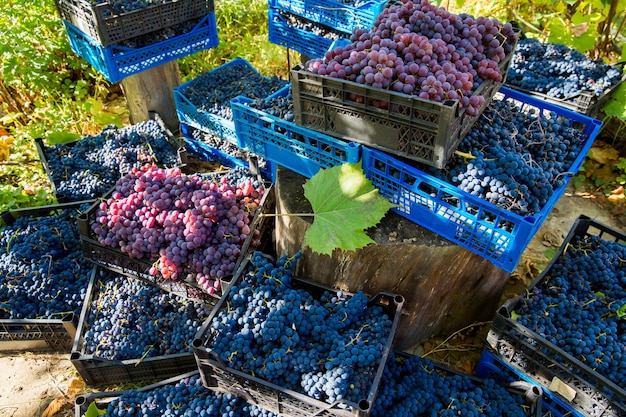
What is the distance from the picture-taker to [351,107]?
94.1 inches

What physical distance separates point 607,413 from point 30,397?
3.40 m

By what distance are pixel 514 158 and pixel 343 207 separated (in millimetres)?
906

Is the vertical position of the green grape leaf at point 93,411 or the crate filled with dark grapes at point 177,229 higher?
the crate filled with dark grapes at point 177,229

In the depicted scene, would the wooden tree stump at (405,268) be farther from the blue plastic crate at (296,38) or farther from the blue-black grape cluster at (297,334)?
Result: the blue plastic crate at (296,38)

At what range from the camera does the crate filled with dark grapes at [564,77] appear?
3627 mm

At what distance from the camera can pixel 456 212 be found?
2.36 meters

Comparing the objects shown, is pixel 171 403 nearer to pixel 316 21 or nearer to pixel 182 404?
pixel 182 404

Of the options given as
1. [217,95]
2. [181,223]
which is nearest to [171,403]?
[181,223]

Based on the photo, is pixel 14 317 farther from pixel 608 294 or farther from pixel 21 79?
pixel 608 294

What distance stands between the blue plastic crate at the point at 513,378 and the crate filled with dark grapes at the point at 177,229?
161 cm

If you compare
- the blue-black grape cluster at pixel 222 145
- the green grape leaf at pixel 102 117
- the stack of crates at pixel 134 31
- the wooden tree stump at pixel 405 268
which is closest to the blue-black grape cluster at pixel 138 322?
the wooden tree stump at pixel 405 268

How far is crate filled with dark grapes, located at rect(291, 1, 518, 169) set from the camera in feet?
7.30

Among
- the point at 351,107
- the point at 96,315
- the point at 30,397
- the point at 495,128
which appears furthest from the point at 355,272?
the point at 30,397

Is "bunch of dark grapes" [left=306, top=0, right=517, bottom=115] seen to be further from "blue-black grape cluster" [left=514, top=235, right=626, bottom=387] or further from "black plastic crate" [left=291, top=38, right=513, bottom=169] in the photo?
"blue-black grape cluster" [left=514, top=235, right=626, bottom=387]
